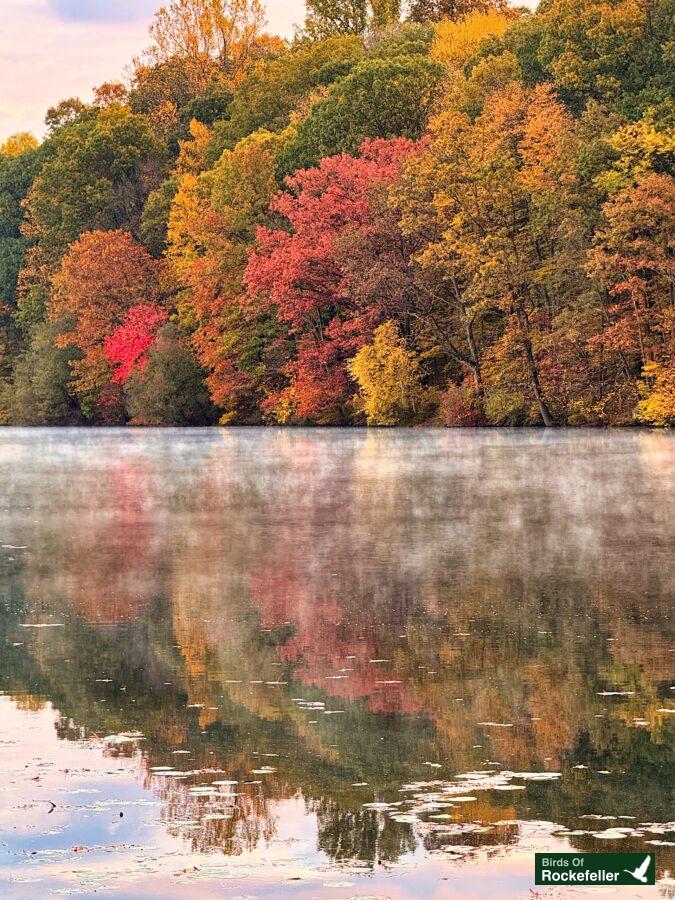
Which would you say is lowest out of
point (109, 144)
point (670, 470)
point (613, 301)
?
point (670, 470)

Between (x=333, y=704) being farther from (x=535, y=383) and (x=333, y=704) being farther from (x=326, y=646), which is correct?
(x=535, y=383)

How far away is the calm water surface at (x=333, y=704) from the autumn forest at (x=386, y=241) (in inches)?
1373

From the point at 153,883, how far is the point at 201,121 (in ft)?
310

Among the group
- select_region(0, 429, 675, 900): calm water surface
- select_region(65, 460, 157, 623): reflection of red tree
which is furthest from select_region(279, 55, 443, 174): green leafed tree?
select_region(0, 429, 675, 900): calm water surface

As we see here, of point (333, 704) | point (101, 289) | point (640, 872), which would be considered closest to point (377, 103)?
point (101, 289)

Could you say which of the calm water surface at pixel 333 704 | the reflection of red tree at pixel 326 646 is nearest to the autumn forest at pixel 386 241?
the calm water surface at pixel 333 704

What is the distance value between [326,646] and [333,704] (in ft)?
6.35

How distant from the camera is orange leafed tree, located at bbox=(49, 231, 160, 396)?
86.4 m

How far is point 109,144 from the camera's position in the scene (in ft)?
318

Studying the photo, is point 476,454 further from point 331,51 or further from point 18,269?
point 18,269

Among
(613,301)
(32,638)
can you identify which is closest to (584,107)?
(613,301)

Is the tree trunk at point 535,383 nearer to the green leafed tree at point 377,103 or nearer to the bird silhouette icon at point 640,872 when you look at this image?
the green leafed tree at point 377,103

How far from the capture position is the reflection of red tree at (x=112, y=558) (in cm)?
1178

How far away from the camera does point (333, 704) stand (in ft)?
24.8
